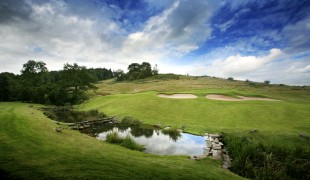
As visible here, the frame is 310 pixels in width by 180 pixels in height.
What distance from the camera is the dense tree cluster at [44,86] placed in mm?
58562

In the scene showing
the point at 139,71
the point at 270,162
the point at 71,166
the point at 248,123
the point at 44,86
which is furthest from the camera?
the point at 139,71

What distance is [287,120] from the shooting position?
944 inches

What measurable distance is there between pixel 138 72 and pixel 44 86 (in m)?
73.3

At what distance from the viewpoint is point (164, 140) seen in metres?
20.4

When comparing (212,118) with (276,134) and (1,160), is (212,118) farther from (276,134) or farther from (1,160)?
(1,160)

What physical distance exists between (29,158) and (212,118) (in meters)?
22.0

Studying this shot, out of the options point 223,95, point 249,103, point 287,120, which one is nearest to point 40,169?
point 287,120

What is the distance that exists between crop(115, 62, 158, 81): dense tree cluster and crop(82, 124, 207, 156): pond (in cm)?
9993

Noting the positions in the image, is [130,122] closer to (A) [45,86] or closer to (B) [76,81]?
(B) [76,81]

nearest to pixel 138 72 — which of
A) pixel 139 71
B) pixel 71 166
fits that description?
pixel 139 71

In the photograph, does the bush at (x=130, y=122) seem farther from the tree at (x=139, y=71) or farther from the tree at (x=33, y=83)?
the tree at (x=139, y=71)

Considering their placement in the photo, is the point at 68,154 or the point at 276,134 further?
the point at 276,134

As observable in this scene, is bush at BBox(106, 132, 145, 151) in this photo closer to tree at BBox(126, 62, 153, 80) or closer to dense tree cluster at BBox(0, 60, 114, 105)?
dense tree cluster at BBox(0, 60, 114, 105)

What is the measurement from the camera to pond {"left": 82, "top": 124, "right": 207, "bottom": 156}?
1694cm
